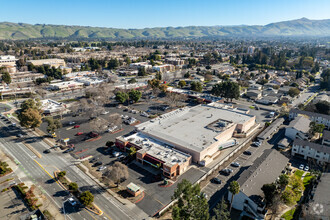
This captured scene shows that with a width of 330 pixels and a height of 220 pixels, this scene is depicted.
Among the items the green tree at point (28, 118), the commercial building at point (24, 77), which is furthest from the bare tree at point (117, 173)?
the commercial building at point (24, 77)

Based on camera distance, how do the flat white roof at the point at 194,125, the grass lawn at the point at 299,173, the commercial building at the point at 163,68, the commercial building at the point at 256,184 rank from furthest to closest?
the commercial building at the point at 163,68, the flat white roof at the point at 194,125, the grass lawn at the point at 299,173, the commercial building at the point at 256,184

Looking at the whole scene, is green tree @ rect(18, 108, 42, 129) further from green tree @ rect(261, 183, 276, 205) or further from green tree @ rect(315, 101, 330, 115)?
green tree @ rect(315, 101, 330, 115)

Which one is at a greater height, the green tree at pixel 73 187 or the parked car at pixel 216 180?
the green tree at pixel 73 187

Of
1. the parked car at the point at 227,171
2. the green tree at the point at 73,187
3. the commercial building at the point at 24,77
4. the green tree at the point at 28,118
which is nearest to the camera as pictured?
the green tree at the point at 73,187

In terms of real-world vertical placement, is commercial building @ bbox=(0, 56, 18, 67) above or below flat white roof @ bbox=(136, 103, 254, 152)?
above

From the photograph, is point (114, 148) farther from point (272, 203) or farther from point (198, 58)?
point (198, 58)

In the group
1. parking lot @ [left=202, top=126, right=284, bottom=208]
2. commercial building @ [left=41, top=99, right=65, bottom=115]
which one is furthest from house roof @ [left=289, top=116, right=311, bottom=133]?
commercial building @ [left=41, top=99, right=65, bottom=115]

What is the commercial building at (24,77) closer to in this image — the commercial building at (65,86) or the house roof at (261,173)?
the commercial building at (65,86)
